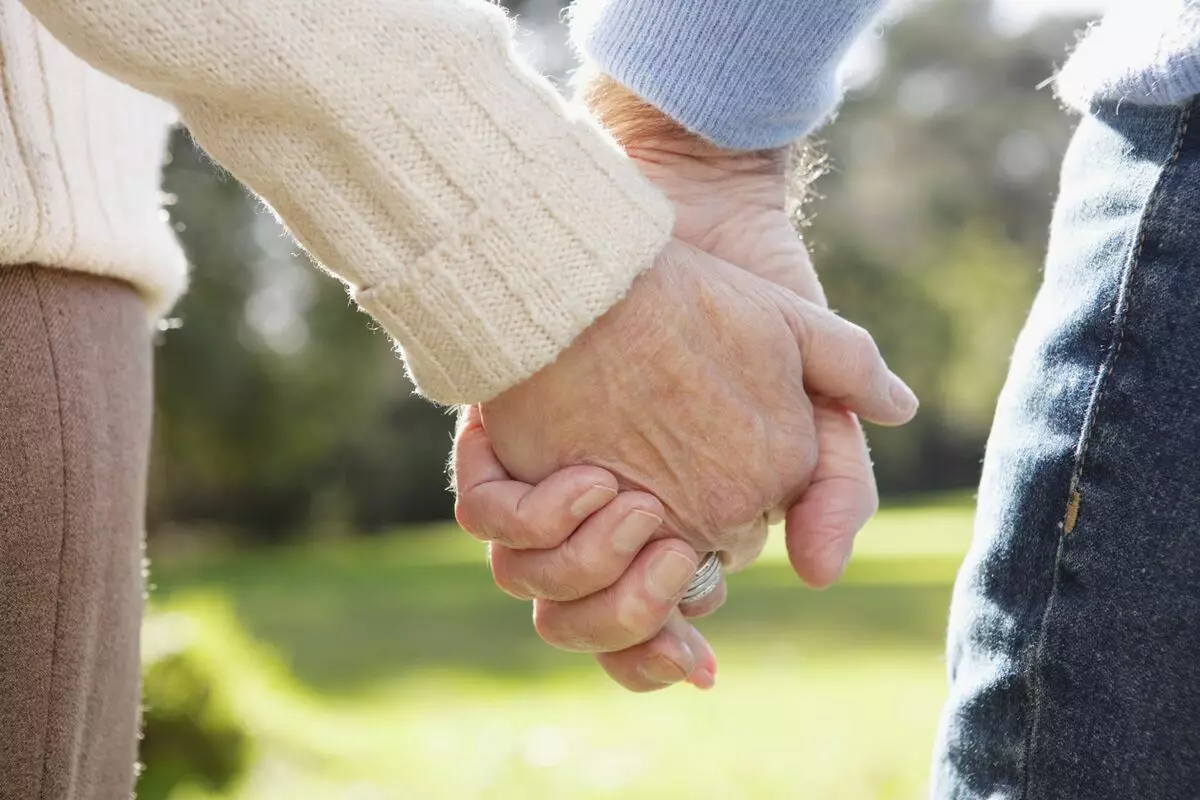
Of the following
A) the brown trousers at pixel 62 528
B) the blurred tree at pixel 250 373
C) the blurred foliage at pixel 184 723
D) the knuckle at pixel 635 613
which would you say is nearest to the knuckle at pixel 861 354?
the knuckle at pixel 635 613

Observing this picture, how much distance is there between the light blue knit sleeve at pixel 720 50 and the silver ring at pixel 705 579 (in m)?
0.64

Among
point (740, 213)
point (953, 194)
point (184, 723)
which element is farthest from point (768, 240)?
point (953, 194)

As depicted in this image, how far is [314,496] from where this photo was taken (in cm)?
2386

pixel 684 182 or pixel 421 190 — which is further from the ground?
pixel 684 182

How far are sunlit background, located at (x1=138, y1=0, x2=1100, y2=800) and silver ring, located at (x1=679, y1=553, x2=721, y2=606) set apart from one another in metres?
0.78

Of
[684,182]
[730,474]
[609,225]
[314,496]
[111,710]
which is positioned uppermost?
[314,496]

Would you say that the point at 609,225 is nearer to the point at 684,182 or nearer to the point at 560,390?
the point at 560,390

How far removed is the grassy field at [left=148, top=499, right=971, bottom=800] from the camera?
18.7 ft

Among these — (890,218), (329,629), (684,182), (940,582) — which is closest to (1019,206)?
(890,218)

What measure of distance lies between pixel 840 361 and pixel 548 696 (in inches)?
305

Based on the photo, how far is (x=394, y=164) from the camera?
1.38m

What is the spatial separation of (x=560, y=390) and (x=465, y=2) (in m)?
0.50

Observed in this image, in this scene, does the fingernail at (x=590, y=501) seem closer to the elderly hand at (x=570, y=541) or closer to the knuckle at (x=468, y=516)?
the elderly hand at (x=570, y=541)

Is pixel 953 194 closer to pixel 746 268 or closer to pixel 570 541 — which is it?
pixel 746 268
